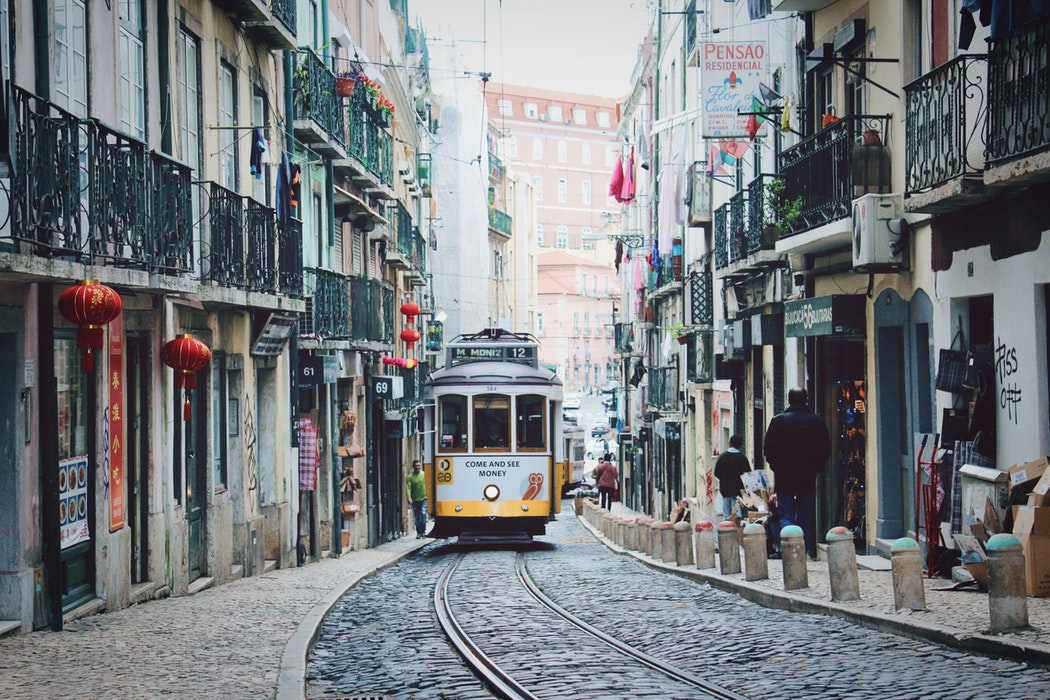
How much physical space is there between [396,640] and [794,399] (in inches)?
220

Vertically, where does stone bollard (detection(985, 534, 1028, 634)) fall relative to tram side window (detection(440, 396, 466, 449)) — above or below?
below

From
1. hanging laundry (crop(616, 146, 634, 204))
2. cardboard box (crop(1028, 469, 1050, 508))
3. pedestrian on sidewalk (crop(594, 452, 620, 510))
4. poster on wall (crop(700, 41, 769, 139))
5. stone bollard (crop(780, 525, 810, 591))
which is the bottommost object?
pedestrian on sidewalk (crop(594, 452, 620, 510))

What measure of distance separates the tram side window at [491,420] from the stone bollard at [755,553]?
1073cm

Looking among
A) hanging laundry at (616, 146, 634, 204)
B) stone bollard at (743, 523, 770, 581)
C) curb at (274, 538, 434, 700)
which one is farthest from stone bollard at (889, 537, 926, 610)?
hanging laundry at (616, 146, 634, 204)

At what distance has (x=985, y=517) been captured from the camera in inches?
451

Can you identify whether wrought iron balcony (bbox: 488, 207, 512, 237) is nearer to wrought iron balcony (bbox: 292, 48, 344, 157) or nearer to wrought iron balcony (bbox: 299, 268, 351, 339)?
wrought iron balcony (bbox: 299, 268, 351, 339)

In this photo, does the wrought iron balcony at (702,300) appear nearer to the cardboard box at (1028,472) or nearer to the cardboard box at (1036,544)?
the cardboard box at (1028,472)

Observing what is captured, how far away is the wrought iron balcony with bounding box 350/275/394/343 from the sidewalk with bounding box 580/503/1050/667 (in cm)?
1233

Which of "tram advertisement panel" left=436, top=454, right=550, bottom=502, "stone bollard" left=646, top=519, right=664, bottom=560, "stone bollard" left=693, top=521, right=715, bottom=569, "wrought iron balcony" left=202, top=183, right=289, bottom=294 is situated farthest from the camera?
"tram advertisement panel" left=436, top=454, right=550, bottom=502

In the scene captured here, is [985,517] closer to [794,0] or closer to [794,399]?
[794,399]

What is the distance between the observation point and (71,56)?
39.5 feet

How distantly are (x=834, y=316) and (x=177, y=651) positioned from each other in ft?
30.5

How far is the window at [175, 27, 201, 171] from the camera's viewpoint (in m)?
15.6

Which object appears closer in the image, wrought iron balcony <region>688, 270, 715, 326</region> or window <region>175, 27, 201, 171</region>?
window <region>175, 27, 201, 171</region>
